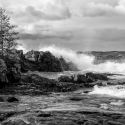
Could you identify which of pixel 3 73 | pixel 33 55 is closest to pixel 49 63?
pixel 33 55

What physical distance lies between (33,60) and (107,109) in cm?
6307

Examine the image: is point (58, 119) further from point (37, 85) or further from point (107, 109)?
point (37, 85)

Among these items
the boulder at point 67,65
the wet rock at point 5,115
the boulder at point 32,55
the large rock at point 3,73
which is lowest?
the wet rock at point 5,115

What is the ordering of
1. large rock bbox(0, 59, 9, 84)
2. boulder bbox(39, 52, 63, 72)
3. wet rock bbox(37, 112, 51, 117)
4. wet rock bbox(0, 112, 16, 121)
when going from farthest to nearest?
boulder bbox(39, 52, 63, 72) < large rock bbox(0, 59, 9, 84) < wet rock bbox(37, 112, 51, 117) < wet rock bbox(0, 112, 16, 121)

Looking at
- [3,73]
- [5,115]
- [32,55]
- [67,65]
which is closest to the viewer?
[5,115]

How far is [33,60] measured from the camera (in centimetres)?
8562

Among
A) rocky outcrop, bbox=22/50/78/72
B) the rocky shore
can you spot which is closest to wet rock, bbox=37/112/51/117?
the rocky shore

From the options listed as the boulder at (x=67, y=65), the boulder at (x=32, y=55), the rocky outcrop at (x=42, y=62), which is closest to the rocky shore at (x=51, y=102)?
the rocky outcrop at (x=42, y=62)

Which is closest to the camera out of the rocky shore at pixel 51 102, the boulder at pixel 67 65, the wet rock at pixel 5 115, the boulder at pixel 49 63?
the rocky shore at pixel 51 102

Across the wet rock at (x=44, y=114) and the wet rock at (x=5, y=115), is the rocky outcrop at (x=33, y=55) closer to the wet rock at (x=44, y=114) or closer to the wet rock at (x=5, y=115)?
the wet rock at (x=5, y=115)

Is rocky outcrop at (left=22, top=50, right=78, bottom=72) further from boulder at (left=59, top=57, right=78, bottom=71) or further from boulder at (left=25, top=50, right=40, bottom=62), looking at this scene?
boulder at (left=59, top=57, right=78, bottom=71)

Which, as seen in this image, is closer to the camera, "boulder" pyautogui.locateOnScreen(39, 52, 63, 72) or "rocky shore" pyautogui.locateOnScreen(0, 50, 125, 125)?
"rocky shore" pyautogui.locateOnScreen(0, 50, 125, 125)

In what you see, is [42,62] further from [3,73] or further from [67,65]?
[3,73]

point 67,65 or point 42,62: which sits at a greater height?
point 42,62
